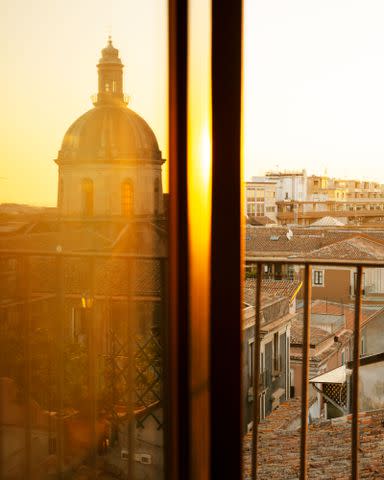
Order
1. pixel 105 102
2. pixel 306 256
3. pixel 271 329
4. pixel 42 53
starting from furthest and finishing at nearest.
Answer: pixel 271 329, pixel 306 256, pixel 105 102, pixel 42 53

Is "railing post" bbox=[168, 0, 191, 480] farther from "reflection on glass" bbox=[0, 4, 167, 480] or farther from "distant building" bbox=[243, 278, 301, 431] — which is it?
"distant building" bbox=[243, 278, 301, 431]

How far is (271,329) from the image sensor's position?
2.50 meters

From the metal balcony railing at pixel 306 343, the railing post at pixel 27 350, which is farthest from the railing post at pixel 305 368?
the railing post at pixel 27 350

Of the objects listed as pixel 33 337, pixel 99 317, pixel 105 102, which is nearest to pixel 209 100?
pixel 105 102

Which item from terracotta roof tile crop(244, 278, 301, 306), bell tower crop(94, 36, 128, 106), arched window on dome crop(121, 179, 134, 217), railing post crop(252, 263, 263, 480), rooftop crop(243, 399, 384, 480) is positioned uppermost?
bell tower crop(94, 36, 128, 106)

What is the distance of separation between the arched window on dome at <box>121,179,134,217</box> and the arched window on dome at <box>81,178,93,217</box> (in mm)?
95

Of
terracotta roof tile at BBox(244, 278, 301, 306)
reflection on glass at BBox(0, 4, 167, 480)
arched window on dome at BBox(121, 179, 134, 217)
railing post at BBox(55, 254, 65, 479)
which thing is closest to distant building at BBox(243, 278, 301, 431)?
terracotta roof tile at BBox(244, 278, 301, 306)

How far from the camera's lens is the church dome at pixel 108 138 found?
1568 millimetres

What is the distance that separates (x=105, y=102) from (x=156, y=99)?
7.5 inches

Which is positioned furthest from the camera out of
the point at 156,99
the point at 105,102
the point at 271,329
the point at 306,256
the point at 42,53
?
the point at 271,329

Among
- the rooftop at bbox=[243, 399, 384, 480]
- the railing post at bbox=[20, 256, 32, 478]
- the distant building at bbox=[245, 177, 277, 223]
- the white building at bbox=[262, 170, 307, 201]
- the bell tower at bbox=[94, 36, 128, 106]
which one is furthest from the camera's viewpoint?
the rooftop at bbox=[243, 399, 384, 480]

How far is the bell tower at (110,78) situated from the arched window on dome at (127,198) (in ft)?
0.70

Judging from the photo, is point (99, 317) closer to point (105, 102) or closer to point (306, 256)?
point (105, 102)

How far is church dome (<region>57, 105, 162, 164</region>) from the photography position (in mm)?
1568
